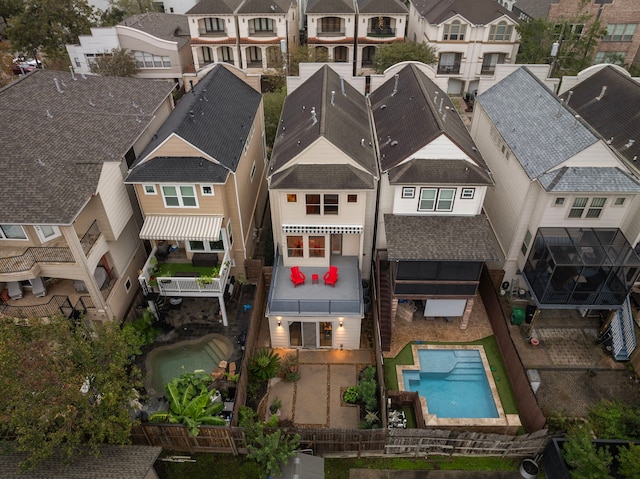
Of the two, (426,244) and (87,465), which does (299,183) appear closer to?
(426,244)

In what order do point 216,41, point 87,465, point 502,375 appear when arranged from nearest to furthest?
point 87,465 < point 502,375 < point 216,41

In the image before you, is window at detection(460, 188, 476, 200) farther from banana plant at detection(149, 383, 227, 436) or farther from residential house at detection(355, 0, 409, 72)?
residential house at detection(355, 0, 409, 72)

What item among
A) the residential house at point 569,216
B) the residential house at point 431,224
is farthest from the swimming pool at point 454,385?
the residential house at point 569,216

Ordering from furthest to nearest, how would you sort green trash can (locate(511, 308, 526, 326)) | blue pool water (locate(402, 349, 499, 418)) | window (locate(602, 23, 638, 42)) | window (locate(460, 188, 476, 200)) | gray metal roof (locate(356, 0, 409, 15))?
gray metal roof (locate(356, 0, 409, 15)) → window (locate(602, 23, 638, 42)) → green trash can (locate(511, 308, 526, 326)) → window (locate(460, 188, 476, 200)) → blue pool water (locate(402, 349, 499, 418))

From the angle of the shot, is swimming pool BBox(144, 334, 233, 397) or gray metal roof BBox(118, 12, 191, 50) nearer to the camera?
swimming pool BBox(144, 334, 233, 397)

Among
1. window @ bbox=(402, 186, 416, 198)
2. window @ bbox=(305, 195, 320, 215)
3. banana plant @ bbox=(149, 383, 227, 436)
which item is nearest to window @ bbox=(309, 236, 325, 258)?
window @ bbox=(305, 195, 320, 215)

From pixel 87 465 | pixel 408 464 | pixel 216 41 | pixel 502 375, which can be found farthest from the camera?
pixel 216 41

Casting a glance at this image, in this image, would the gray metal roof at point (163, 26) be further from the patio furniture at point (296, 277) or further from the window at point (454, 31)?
the patio furniture at point (296, 277)

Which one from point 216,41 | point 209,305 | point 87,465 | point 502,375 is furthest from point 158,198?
point 216,41
